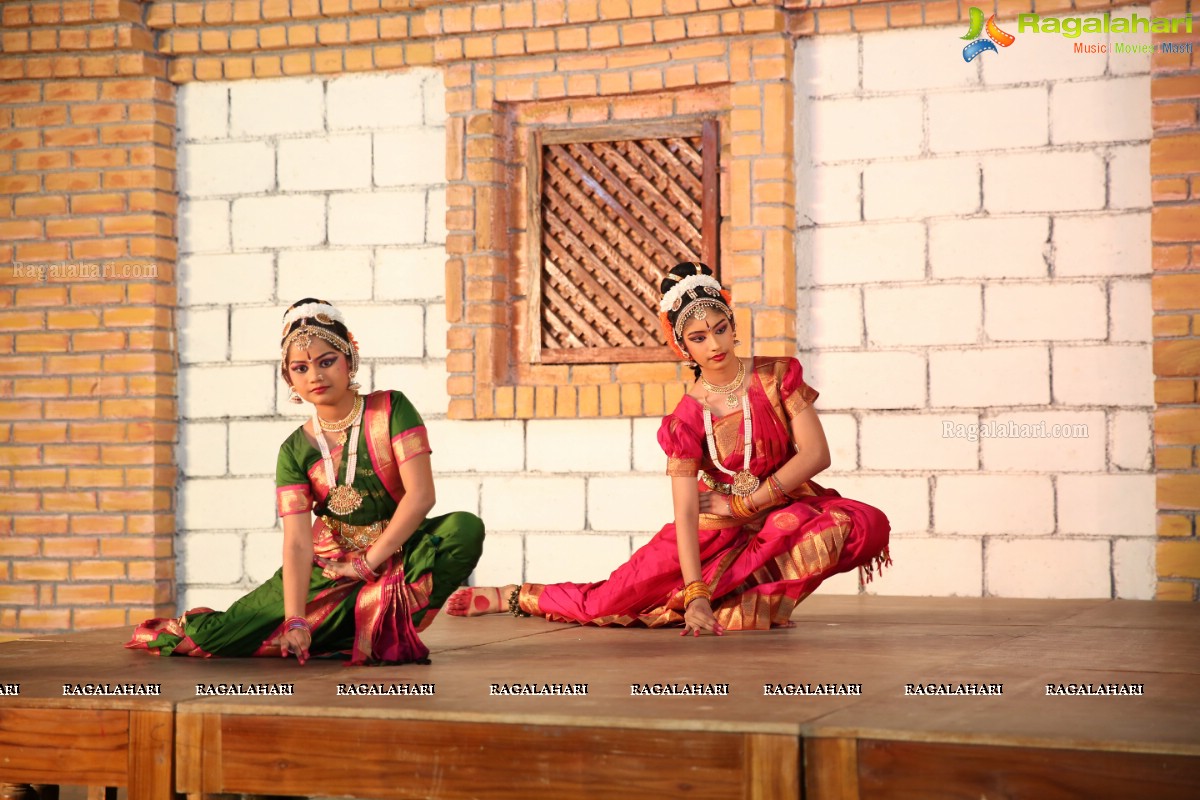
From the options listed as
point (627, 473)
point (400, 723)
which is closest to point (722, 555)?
point (627, 473)

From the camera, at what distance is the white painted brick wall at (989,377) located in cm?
555

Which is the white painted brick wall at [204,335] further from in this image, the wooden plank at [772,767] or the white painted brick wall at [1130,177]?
the wooden plank at [772,767]

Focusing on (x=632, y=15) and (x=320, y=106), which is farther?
(x=320, y=106)

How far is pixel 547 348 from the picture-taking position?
6.18 m

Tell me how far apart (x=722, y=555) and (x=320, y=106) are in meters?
3.17

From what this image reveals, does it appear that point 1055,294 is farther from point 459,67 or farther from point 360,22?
point 360,22

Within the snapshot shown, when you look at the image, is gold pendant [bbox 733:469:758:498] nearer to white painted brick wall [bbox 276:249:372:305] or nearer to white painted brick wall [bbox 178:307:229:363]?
white painted brick wall [bbox 276:249:372:305]

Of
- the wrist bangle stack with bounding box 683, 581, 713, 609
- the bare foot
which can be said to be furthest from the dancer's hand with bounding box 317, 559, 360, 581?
the bare foot

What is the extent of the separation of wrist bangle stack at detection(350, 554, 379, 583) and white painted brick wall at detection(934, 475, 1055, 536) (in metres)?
2.76

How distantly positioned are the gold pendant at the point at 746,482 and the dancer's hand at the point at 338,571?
4.31ft

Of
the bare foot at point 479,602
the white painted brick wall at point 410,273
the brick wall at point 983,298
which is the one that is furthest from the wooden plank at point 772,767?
the white painted brick wall at point 410,273

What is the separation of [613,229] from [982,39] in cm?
169

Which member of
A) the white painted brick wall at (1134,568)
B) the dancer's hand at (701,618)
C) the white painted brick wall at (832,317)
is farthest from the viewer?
the white painted brick wall at (832,317)

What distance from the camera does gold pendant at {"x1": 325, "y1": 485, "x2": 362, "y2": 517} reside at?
3734mm
